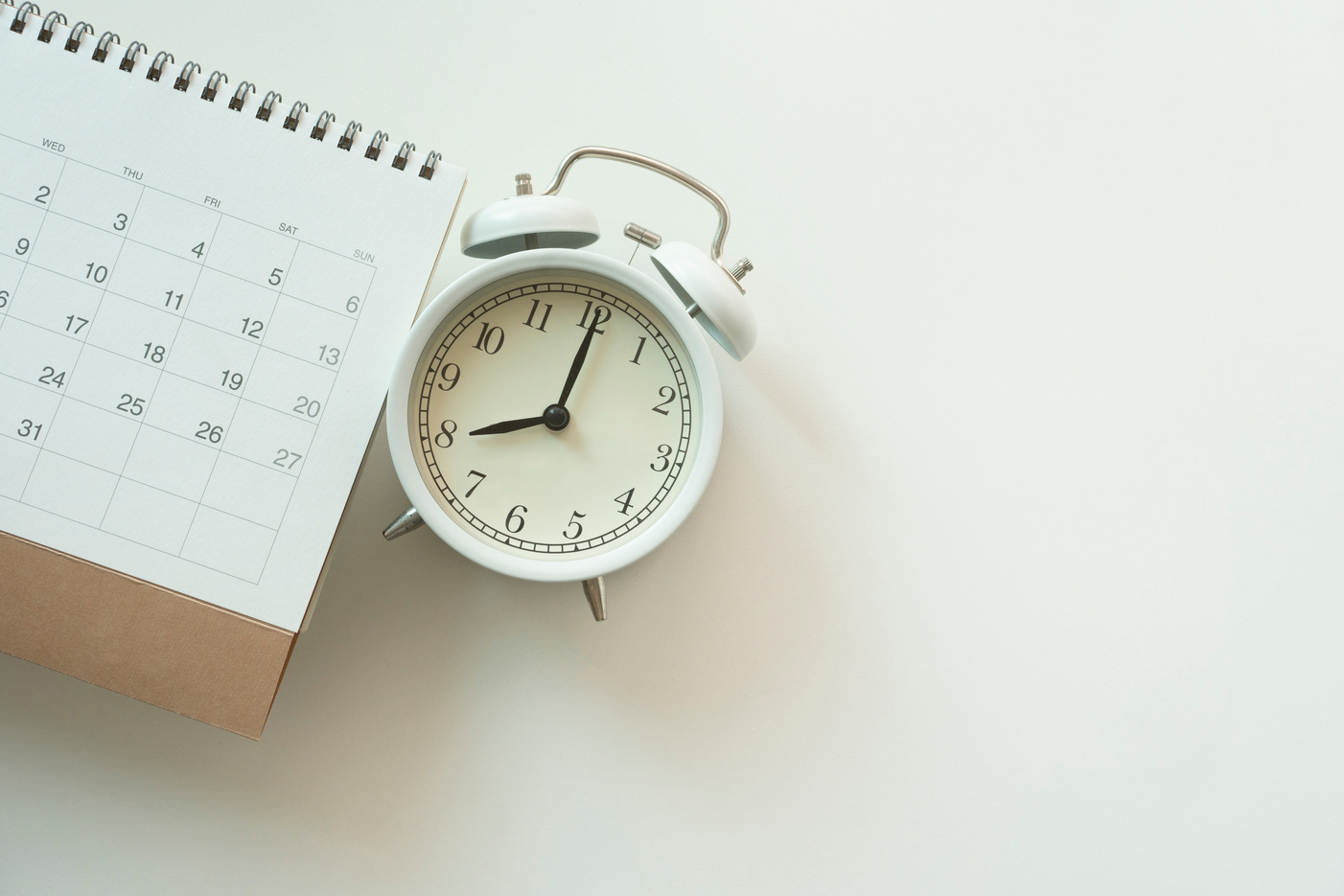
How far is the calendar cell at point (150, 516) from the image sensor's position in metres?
0.66

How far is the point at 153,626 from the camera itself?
66 centimetres

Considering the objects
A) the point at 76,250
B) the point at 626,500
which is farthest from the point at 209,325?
the point at 626,500

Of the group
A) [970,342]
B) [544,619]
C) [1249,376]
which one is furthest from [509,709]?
[1249,376]

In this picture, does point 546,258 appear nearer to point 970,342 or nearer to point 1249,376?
point 970,342

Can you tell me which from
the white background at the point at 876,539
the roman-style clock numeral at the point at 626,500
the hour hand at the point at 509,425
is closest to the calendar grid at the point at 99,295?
the white background at the point at 876,539

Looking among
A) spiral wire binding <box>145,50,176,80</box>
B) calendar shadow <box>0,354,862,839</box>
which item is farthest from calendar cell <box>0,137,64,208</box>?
calendar shadow <box>0,354,862,839</box>

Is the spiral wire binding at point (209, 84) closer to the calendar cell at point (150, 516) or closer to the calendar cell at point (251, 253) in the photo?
the calendar cell at point (251, 253)

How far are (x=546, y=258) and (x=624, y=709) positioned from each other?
1.47ft

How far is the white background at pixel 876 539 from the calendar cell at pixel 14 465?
204 mm

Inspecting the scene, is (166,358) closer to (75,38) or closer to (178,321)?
(178,321)

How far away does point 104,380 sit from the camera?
0.66m

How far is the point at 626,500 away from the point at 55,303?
52cm

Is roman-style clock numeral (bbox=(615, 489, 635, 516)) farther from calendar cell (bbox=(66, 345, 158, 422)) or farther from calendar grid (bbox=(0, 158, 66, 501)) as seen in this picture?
calendar grid (bbox=(0, 158, 66, 501))

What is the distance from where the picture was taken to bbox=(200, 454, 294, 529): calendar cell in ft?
2.17
